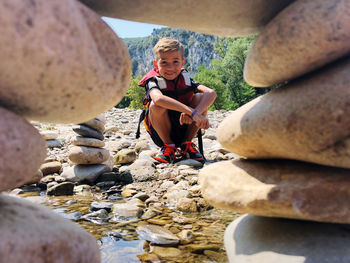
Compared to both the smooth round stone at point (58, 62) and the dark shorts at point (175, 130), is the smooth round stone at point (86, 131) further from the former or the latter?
the smooth round stone at point (58, 62)

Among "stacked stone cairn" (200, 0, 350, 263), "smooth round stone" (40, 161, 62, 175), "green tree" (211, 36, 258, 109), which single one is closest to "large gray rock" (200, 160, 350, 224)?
"stacked stone cairn" (200, 0, 350, 263)

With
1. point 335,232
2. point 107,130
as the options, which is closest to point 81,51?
point 335,232

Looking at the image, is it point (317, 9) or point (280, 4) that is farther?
point (280, 4)

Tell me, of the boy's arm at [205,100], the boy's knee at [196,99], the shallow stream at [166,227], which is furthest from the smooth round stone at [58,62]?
the boy's knee at [196,99]

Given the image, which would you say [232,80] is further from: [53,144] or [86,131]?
[86,131]

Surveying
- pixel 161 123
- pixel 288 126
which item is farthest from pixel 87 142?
pixel 288 126

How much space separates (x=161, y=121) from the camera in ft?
16.0

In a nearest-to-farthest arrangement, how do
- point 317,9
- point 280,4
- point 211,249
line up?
point 317,9 → point 280,4 → point 211,249

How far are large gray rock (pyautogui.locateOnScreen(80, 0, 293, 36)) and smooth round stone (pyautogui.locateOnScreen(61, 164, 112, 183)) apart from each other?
8.55ft

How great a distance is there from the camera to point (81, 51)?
1170 mm

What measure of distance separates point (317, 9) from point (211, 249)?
4.77 ft

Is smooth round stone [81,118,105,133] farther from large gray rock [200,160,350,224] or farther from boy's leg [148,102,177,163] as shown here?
large gray rock [200,160,350,224]

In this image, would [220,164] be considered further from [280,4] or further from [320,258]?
[280,4]

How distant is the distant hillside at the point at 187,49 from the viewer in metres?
82.8
